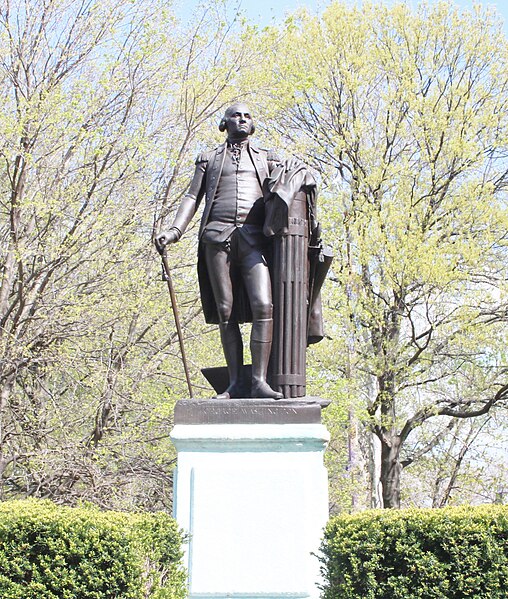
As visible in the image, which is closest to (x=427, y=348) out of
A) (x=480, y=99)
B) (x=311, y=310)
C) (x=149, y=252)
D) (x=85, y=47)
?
(x=480, y=99)

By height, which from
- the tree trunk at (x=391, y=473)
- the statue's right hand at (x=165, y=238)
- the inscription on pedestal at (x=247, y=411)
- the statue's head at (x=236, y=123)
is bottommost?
the tree trunk at (x=391, y=473)

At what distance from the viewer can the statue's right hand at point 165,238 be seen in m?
6.51

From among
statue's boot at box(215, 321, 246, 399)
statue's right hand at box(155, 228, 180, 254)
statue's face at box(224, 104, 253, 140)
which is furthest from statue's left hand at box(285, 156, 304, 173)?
statue's boot at box(215, 321, 246, 399)

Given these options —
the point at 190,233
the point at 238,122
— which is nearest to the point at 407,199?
the point at 190,233

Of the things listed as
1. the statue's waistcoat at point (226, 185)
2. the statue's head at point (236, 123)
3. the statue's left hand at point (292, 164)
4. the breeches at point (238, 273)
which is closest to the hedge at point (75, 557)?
the breeches at point (238, 273)

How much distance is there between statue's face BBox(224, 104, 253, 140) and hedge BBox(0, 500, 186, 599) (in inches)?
124

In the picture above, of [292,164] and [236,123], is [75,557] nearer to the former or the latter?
[292,164]

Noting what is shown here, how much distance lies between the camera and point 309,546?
6.00 m

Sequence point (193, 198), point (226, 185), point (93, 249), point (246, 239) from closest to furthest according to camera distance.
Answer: point (246, 239) < point (226, 185) < point (193, 198) < point (93, 249)

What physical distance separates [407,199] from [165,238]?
11703mm

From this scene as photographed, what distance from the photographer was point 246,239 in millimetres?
6562

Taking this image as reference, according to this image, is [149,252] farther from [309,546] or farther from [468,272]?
[309,546]

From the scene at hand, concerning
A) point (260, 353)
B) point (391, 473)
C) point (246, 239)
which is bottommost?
point (391, 473)

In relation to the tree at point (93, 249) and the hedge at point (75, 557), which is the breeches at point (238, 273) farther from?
the tree at point (93, 249)
